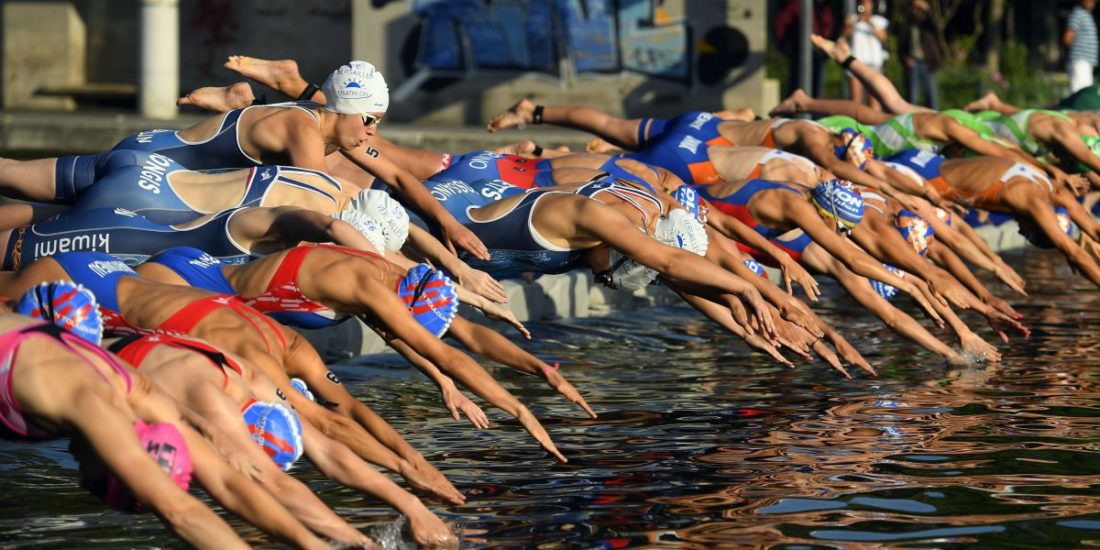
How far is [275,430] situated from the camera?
20.7 feet

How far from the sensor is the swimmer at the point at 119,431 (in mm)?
5344

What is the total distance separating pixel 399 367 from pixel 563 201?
161cm

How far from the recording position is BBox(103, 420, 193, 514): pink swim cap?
557 cm

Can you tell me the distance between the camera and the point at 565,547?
650cm

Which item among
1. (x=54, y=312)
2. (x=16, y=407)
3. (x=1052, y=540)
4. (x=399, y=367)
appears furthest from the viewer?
(x=399, y=367)

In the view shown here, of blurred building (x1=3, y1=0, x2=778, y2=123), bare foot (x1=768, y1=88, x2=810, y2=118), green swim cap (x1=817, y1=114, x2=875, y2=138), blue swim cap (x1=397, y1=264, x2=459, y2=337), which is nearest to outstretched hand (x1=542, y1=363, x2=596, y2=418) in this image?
blue swim cap (x1=397, y1=264, x2=459, y2=337)

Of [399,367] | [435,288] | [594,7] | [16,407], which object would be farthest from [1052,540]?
[594,7]

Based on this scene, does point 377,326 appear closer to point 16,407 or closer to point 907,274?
point 16,407

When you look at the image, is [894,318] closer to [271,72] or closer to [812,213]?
[812,213]

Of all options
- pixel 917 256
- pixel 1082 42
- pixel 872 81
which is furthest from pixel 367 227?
pixel 1082 42

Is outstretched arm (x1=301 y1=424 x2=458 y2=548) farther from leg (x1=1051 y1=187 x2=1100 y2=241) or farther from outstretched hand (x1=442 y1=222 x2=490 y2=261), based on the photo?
leg (x1=1051 y1=187 x2=1100 y2=241)

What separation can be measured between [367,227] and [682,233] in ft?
7.01

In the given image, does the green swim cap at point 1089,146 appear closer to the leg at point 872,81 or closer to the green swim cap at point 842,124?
the leg at point 872,81

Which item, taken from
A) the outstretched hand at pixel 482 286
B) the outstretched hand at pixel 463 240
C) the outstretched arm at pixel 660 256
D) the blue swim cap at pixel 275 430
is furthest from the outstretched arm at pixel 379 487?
the outstretched hand at pixel 463 240
